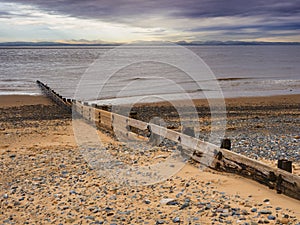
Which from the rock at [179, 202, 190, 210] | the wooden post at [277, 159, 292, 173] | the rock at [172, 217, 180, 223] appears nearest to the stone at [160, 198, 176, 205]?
the rock at [179, 202, 190, 210]

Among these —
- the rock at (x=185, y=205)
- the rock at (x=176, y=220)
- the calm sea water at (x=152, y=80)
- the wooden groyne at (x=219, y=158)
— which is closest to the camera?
the rock at (x=176, y=220)

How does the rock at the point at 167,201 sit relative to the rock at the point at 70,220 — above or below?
above

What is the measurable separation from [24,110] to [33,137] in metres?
8.88

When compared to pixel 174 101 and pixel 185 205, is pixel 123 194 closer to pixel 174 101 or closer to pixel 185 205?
pixel 185 205

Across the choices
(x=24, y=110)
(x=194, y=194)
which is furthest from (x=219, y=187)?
(x=24, y=110)

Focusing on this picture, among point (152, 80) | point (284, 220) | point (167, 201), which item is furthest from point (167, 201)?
point (152, 80)

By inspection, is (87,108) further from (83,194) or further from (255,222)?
A: (255,222)

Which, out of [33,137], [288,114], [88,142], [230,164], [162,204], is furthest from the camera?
[288,114]

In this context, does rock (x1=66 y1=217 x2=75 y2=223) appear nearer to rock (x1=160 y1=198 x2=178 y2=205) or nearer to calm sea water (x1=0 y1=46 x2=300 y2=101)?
rock (x1=160 y1=198 x2=178 y2=205)

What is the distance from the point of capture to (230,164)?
26.4 ft

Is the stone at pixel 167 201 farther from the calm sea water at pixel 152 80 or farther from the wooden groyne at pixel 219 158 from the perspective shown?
the calm sea water at pixel 152 80

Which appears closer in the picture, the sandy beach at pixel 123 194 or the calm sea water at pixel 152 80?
the sandy beach at pixel 123 194

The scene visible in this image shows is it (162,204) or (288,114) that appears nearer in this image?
(162,204)

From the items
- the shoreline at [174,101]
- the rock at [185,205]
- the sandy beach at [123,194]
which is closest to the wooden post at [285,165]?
the sandy beach at [123,194]
